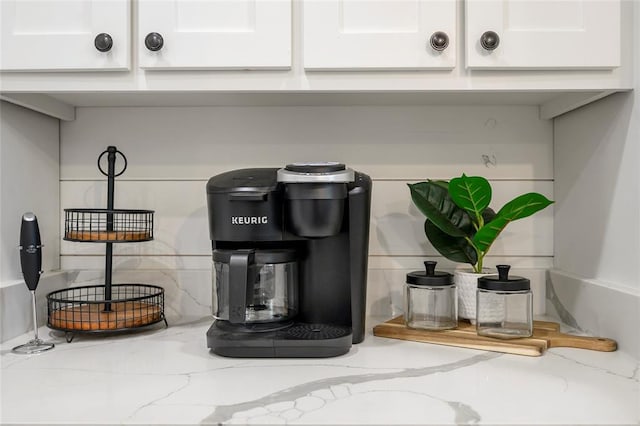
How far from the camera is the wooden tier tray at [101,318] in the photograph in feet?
3.81

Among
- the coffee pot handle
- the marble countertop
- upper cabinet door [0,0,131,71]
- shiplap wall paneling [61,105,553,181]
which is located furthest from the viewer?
shiplap wall paneling [61,105,553,181]

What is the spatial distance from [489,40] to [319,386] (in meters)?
0.69

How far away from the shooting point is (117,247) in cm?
146

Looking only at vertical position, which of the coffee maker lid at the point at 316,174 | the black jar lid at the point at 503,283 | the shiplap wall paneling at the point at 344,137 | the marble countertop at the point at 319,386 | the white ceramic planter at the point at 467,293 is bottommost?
the marble countertop at the point at 319,386

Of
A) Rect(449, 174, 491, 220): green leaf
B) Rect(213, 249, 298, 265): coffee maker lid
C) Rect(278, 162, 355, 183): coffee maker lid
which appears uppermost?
Rect(278, 162, 355, 183): coffee maker lid

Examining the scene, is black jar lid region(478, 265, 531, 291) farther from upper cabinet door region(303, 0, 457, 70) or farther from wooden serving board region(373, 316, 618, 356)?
upper cabinet door region(303, 0, 457, 70)

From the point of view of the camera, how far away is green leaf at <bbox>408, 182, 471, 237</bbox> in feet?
4.12

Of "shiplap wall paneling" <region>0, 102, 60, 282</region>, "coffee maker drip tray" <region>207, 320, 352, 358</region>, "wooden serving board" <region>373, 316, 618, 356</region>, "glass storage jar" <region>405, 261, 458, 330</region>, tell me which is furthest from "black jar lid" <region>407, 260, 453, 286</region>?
"shiplap wall paneling" <region>0, 102, 60, 282</region>

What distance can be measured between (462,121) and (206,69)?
67 cm

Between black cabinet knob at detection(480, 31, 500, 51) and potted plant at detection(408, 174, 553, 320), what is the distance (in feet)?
0.84

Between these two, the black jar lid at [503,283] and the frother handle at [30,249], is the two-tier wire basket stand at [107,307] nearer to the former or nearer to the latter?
the frother handle at [30,249]

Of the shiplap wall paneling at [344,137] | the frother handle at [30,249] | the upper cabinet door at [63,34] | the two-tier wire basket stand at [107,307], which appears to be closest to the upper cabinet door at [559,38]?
the shiplap wall paneling at [344,137]

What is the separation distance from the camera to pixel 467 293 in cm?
122

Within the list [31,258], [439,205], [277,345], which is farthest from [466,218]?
[31,258]
